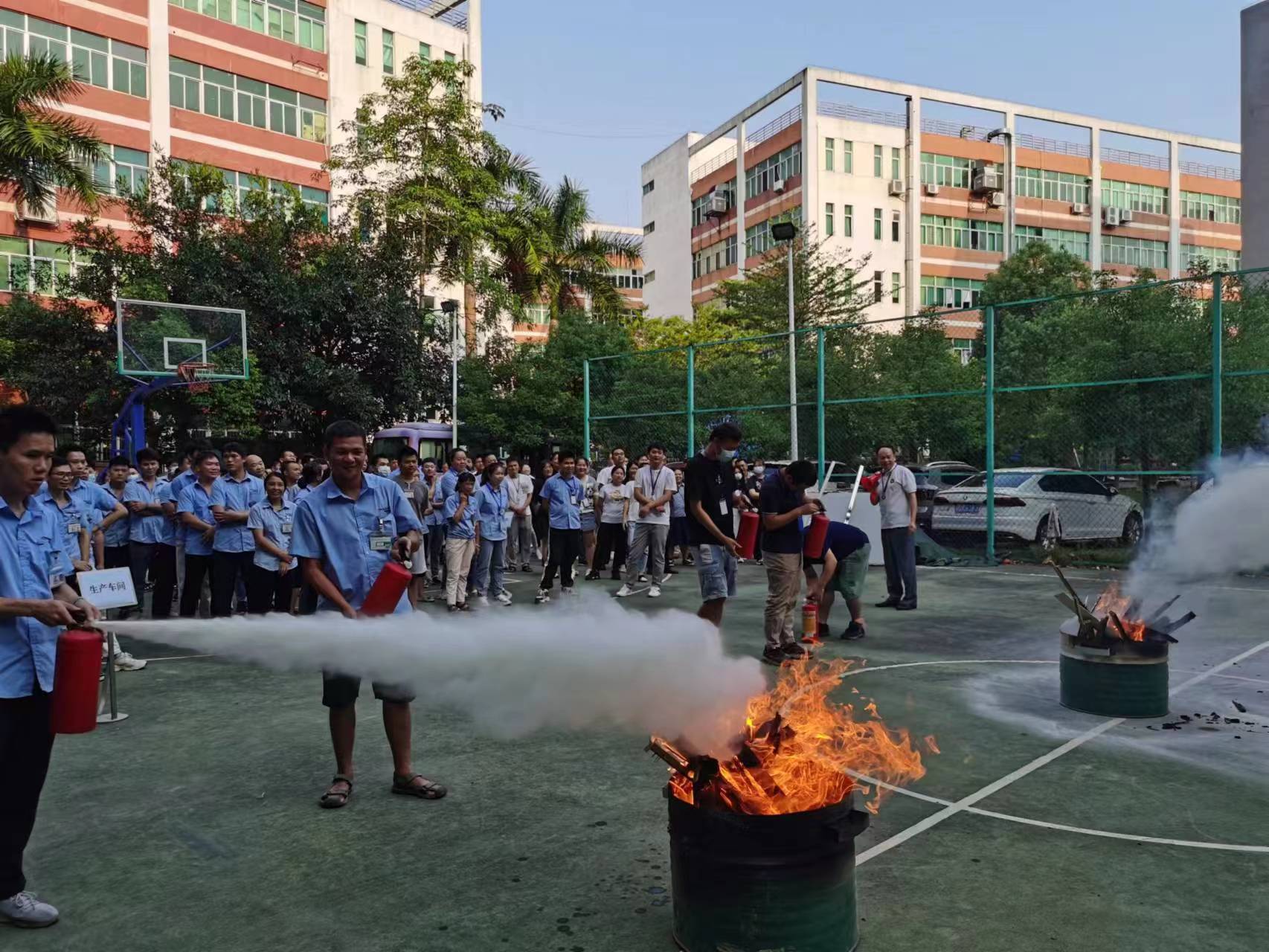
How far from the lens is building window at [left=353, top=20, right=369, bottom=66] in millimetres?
40688

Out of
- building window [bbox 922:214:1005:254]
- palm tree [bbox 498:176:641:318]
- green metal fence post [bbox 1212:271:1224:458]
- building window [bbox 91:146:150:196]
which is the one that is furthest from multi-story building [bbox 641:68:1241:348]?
green metal fence post [bbox 1212:271:1224:458]

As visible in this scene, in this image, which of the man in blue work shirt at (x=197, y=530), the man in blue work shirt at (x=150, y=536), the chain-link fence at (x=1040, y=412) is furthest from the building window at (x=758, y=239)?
the man in blue work shirt at (x=197, y=530)

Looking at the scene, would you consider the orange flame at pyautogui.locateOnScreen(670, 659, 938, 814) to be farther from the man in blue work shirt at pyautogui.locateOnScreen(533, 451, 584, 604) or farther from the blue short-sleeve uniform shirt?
the man in blue work shirt at pyautogui.locateOnScreen(533, 451, 584, 604)

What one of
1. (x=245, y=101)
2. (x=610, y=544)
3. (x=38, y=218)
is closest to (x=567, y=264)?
(x=245, y=101)

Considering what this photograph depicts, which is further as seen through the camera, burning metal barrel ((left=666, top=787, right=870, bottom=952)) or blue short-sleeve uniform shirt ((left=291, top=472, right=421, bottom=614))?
blue short-sleeve uniform shirt ((left=291, top=472, right=421, bottom=614))

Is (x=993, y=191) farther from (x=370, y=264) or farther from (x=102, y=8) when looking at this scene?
(x=102, y=8)

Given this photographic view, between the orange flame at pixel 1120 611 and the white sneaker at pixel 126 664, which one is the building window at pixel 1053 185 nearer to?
the orange flame at pixel 1120 611

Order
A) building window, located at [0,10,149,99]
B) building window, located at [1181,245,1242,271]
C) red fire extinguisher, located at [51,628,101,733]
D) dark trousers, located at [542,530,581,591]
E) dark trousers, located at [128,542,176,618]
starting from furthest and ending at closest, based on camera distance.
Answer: building window, located at [1181,245,1242,271] < building window, located at [0,10,149,99] < dark trousers, located at [542,530,581,591] < dark trousers, located at [128,542,176,618] < red fire extinguisher, located at [51,628,101,733]

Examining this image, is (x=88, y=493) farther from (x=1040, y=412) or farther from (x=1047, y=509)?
(x=1047, y=509)

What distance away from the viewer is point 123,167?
32.4 metres

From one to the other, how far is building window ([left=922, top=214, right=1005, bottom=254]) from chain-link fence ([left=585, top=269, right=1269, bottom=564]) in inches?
1270

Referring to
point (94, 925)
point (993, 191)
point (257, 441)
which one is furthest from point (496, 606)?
point (993, 191)

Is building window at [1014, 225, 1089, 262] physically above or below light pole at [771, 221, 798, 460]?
above

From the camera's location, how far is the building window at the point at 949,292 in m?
50.2
